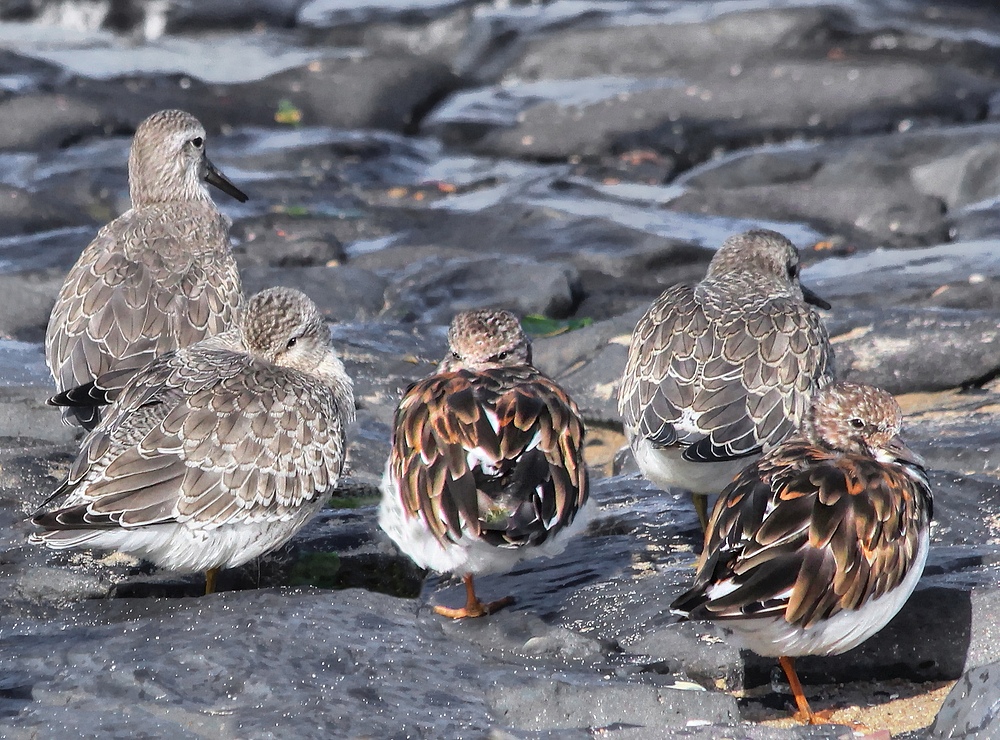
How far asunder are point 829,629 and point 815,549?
0.95 ft

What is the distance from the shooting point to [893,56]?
17.4 m

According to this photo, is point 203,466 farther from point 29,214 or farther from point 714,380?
point 29,214

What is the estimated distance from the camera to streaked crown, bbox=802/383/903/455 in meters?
5.25

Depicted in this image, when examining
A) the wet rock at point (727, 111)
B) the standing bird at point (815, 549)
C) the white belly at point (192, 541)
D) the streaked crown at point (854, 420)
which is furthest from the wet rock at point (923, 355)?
the wet rock at point (727, 111)

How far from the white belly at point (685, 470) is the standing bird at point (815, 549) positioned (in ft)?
3.24

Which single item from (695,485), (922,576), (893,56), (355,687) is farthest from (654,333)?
(893,56)

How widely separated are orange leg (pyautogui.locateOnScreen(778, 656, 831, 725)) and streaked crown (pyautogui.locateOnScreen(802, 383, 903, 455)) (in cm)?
85

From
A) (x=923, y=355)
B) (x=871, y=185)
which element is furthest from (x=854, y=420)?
(x=871, y=185)

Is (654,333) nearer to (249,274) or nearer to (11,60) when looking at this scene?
(249,274)

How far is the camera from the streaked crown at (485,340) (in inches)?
243

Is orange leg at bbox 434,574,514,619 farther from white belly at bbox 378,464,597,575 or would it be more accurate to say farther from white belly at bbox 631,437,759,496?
white belly at bbox 631,437,759,496

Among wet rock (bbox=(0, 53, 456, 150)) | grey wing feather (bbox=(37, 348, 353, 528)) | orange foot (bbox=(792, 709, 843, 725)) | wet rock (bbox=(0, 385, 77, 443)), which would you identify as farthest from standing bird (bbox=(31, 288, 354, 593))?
wet rock (bbox=(0, 53, 456, 150))

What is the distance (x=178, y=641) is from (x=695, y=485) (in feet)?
8.32

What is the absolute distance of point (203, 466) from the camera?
5.55 m
